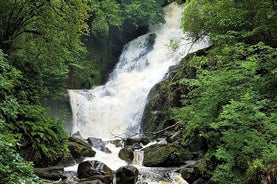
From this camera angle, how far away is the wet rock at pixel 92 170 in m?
10.5

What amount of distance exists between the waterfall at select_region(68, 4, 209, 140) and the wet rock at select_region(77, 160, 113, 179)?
7389mm

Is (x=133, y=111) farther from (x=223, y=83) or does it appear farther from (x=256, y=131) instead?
(x=256, y=131)

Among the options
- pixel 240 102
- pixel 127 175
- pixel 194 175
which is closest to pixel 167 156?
pixel 194 175

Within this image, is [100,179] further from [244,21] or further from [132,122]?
[132,122]

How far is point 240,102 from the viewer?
22.8 feet

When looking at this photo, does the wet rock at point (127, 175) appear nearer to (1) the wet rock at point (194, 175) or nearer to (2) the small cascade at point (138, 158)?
(1) the wet rock at point (194, 175)

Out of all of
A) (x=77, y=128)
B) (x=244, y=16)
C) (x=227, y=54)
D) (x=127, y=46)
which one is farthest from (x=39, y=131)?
(x=127, y=46)

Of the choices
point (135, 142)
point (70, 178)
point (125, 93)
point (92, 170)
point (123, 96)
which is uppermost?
point (125, 93)

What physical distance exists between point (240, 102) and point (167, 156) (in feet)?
18.7

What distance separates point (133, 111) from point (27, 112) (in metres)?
10.0

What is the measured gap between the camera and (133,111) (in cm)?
1970

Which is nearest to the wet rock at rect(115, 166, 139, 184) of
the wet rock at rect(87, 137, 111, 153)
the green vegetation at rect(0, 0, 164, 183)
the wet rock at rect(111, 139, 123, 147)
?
the green vegetation at rect(0, 0, 164, 183)

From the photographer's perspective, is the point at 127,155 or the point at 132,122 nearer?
the point at 127,155

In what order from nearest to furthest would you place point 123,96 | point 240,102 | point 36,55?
1. point 240,102
2. point 36,55
3. point 123,96
